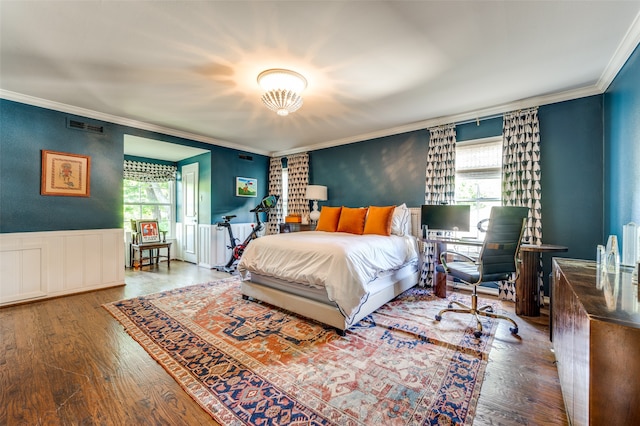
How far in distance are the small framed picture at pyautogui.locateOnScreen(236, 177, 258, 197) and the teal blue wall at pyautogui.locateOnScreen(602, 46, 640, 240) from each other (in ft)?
18.4

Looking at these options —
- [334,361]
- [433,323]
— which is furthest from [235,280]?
[433,323]

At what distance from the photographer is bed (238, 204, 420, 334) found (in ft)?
7.77

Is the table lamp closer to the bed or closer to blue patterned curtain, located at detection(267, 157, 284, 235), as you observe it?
blue patterned curtain, located at detection(267, 157, 284, 235)

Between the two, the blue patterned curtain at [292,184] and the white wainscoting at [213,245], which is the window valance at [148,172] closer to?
the white wainscoting at [213,245]

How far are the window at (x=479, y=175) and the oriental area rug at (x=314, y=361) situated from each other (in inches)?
65.1

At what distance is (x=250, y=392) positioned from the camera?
1623mm

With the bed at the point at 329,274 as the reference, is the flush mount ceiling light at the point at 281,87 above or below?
above

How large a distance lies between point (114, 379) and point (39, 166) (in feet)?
10.6

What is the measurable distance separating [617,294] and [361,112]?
3236mm

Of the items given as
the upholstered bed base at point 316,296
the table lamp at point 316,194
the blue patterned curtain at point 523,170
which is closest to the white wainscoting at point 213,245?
the table lamp at point 316,194

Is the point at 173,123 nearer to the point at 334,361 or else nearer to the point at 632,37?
the point at 334,361

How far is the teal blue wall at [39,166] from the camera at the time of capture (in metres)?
3.13

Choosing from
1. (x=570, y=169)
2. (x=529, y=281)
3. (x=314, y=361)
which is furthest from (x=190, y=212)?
(x=570, y=169)

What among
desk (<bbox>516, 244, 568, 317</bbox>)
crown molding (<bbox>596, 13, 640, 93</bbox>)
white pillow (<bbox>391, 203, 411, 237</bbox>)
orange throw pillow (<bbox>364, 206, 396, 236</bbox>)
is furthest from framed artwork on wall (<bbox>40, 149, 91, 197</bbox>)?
crown molding (<bbox>596, 13, 640, 93</bbox>)
